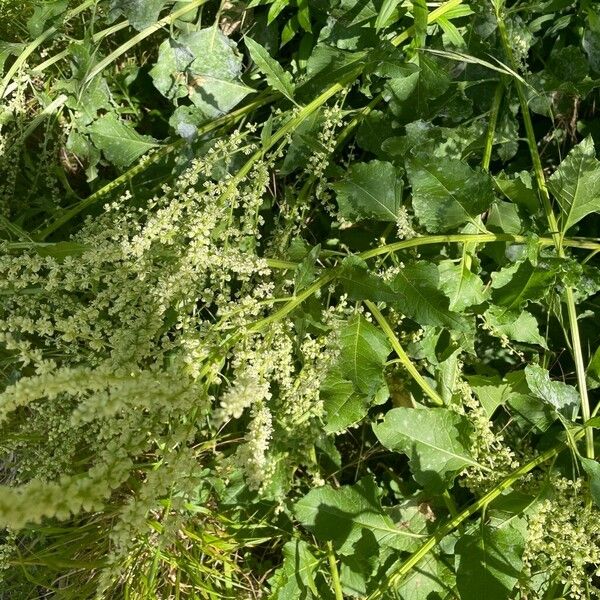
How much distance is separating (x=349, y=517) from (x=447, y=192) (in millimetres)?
1001

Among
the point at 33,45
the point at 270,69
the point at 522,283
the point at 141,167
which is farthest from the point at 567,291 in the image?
the point at 33,45

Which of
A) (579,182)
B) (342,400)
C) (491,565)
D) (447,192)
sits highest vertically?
(447,192)

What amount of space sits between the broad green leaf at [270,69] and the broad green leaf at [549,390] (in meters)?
1.01

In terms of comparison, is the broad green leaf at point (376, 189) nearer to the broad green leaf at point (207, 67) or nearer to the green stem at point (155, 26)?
the broad green leaf at point (207, 67)

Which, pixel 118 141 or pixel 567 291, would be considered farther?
pixel 118 141

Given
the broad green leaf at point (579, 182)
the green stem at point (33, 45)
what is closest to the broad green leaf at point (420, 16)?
the broad green leaf at point (579, 182)

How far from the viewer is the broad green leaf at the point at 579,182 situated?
5.53 feet

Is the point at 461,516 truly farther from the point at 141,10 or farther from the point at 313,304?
the point at 141,10

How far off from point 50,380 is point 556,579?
1.35 meters

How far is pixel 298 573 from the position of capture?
2189 millimetres

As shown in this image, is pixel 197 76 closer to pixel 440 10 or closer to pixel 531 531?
pixel 440 10

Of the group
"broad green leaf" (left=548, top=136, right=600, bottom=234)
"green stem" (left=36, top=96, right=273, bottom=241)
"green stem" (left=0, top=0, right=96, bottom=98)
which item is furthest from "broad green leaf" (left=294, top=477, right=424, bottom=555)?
"green stem" (left=0, top=0, right=96, bottom=98)

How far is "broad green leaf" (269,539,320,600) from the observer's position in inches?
85.0

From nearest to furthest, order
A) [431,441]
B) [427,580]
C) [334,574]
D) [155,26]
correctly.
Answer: [431,441] → [427,580] → [334,574] → [155,26]
